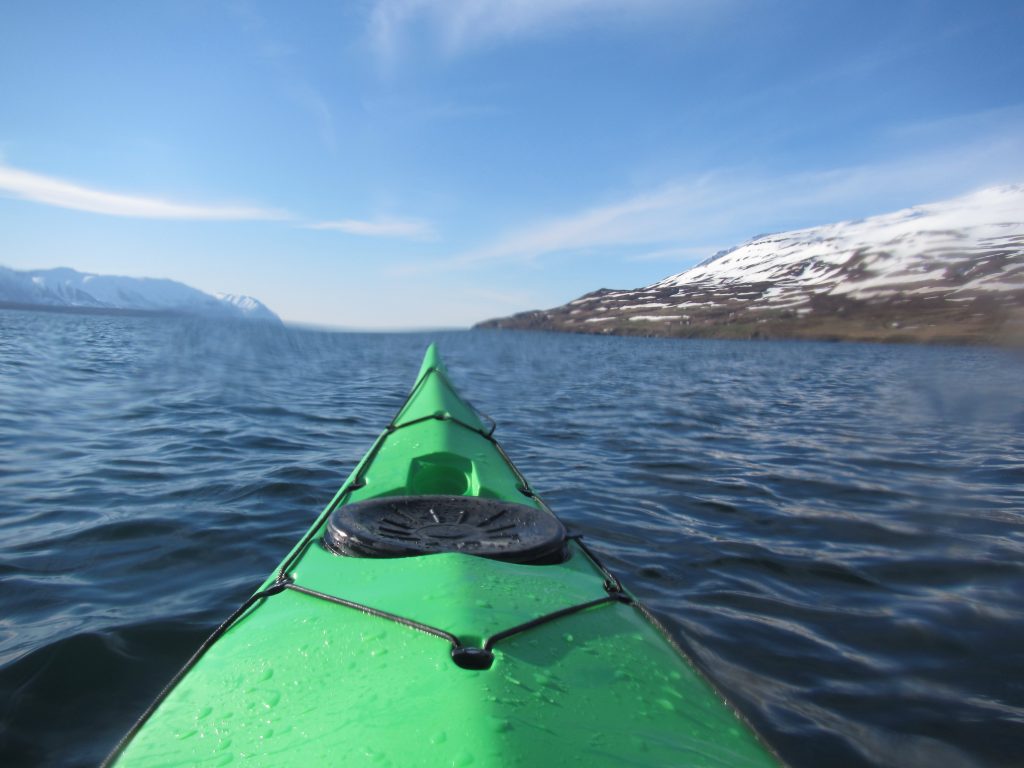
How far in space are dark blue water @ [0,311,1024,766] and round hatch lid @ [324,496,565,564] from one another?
49.8 inches

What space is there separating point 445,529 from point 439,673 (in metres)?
1.74

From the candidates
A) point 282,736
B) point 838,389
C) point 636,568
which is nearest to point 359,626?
point 282,736

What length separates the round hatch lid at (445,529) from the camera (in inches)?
130

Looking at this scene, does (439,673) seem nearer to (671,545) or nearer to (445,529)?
(445,529)

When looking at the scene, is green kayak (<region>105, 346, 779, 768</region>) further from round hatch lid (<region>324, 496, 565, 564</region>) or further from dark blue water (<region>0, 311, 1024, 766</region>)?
dark blue water (<region>0, 311, 1024, 766</region>)

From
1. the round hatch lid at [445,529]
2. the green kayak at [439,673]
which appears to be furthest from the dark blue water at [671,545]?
the round hatch lid at [445,529]

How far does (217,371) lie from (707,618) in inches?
754

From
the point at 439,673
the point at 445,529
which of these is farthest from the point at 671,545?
the point at 439,673

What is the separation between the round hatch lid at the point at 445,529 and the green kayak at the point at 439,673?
0.05 ft

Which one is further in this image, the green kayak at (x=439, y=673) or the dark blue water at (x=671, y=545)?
the dark blue water at (x=671, y=545)

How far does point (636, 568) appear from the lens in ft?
17.0

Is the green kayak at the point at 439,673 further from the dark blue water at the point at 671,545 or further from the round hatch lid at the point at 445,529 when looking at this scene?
the dark blue water at the point at 671,545

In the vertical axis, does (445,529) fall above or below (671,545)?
above

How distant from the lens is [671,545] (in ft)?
18.6
